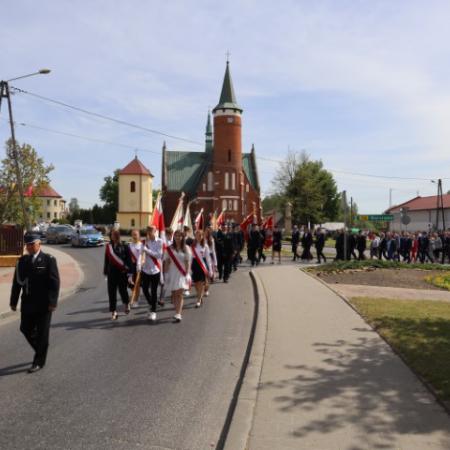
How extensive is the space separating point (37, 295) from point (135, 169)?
73.6 meters

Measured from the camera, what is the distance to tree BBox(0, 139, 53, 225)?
3262cm

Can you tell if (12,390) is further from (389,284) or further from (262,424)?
(389,284)

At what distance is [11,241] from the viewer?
21.7 m

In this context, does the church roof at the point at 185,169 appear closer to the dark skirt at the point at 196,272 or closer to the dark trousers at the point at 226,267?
the dark trousers at the point at 226,267

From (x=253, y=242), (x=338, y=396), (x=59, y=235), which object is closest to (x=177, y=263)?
(x=338, y=396)

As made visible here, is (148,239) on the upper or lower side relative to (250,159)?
lower

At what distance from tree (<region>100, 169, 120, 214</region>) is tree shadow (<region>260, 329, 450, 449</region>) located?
9628 cm

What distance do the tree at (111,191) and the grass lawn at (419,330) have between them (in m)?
92.3

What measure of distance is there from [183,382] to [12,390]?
1.83m

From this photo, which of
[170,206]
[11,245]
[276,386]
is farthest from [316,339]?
[170,206]

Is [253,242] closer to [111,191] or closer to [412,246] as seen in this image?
[412,246]

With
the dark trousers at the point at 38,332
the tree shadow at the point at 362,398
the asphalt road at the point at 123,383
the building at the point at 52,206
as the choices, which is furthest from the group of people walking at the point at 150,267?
the building at the point at 52,206

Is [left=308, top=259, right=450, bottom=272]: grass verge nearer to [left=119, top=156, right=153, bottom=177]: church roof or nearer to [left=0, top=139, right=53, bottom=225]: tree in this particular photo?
[left=0, top=139, right=53, bottom=225]: tree

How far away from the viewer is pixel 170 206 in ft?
251
